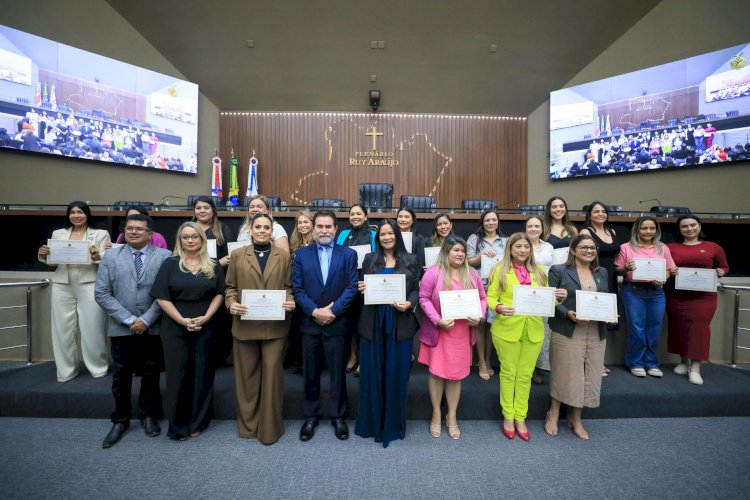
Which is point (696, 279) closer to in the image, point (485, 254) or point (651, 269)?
point (651, 269)

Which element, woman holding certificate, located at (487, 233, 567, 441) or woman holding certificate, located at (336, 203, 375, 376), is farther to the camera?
woman holding certificate, located at (336, 203, 375, 376)

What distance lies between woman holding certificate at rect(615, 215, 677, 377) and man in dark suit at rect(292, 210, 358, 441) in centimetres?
274

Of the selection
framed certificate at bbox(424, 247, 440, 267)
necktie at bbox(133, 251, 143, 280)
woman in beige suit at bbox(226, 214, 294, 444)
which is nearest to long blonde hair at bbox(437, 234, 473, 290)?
framed certificate at bbox(424, 247, 440, 267)

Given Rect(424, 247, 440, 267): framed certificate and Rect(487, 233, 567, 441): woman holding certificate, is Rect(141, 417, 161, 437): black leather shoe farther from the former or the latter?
Rect(487, 233, 567, 441): woman holding certificate

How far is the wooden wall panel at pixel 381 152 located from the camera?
9711 millimetres

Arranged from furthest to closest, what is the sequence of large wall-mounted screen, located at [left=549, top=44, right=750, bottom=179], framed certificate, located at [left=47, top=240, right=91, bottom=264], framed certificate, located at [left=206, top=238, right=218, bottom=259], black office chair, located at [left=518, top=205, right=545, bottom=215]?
1. large wall-mounted screen, located at [left=549, top=44, right=750, bottom=179]
2. black office chair, located at [left=518, top=205, right=545, bottom=215]
3. framed certificate, located at [left=206, top=238, right=218, bottom=259]
4. framed certificate, located at [left=47, top=240, right=91, bottom=264]

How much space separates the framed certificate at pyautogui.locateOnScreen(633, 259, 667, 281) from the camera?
303cm

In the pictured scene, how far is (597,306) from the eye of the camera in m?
2.40

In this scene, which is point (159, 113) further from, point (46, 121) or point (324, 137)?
point (324, 137)

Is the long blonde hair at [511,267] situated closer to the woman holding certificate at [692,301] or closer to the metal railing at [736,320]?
the woman holding certificate at [692,301]

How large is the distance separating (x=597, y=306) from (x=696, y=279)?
160 cm

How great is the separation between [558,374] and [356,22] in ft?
24.6

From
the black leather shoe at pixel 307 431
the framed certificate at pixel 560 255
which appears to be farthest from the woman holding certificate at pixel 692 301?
the black leather shoe at pixel 307 431

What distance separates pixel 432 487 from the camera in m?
2.12
